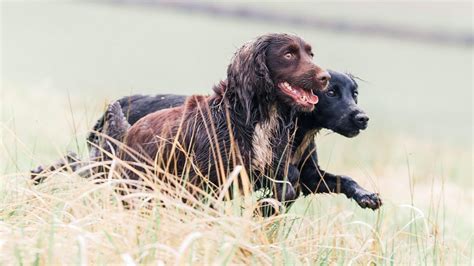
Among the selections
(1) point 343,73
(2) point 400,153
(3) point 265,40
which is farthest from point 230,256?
(2) point 400,153

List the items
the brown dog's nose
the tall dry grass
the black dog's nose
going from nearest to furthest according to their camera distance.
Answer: the tall dry grass
the brown dog's nose
the black dog's nose

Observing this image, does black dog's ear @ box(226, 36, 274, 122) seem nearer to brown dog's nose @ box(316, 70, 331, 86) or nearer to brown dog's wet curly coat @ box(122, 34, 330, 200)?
brown dog's wet curly coat @ box(122, 34, 330, 200)

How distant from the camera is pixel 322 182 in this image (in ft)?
22.5

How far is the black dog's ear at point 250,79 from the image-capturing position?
Result: 6.34 m

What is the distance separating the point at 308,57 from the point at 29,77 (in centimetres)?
1175

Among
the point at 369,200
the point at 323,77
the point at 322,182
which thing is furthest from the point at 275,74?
the point at 369,200

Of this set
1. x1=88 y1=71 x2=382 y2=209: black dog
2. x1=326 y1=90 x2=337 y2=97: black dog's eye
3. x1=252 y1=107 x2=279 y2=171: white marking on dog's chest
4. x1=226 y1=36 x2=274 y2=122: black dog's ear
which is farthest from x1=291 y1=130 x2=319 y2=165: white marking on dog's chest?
x1=226 y1=36 x2=274 y2=122: black dog's ear

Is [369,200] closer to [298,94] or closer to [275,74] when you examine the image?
[298,94]

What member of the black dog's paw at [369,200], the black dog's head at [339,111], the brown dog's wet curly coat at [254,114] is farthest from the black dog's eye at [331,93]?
the black dog's paw at [369,200]

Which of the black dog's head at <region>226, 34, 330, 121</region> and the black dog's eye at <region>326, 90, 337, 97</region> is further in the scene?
the black dog's eye at <region>326, 90, 337, 97</region>

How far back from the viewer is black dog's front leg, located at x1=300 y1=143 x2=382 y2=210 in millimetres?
6594

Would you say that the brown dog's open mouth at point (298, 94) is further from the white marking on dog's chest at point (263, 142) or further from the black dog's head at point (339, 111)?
the black dog's head at point (339, 111)

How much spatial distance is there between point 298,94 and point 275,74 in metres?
0.19

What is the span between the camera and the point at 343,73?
7.18 meters
